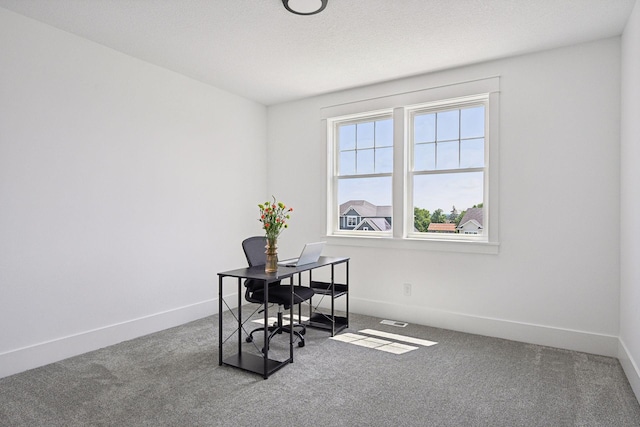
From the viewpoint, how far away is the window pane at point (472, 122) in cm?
392

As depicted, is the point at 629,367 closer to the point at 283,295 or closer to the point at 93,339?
the point at 283,295

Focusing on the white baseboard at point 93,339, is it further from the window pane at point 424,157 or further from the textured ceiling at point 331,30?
the window pane at point 424,157

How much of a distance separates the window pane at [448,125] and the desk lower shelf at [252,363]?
9.34ft

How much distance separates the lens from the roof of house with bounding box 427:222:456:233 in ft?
13.4

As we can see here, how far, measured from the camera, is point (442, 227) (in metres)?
4.14

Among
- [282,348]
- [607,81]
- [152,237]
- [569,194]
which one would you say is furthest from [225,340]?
[607,81]

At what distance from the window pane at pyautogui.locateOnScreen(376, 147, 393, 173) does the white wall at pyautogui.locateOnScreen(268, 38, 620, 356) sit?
28.8 inches

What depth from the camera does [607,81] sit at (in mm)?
3225

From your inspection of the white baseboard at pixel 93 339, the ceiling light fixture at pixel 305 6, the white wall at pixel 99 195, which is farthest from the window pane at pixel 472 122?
the white baseboard at pixel 93 339

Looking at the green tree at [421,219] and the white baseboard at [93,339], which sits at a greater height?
the green tree at [421,219]

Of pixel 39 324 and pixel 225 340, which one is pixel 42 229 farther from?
pixel 225 340

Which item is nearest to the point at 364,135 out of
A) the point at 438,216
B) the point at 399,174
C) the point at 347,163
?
the point at 347,163

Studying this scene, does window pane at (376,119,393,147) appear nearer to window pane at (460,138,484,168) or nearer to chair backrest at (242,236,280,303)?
window pane at (460,138,484,168)

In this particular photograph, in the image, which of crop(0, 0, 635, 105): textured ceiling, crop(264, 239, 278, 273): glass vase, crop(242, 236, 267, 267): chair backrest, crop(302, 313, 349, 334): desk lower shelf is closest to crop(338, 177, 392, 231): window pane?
crop(302, 313, 349, 334): desk lower shelf
